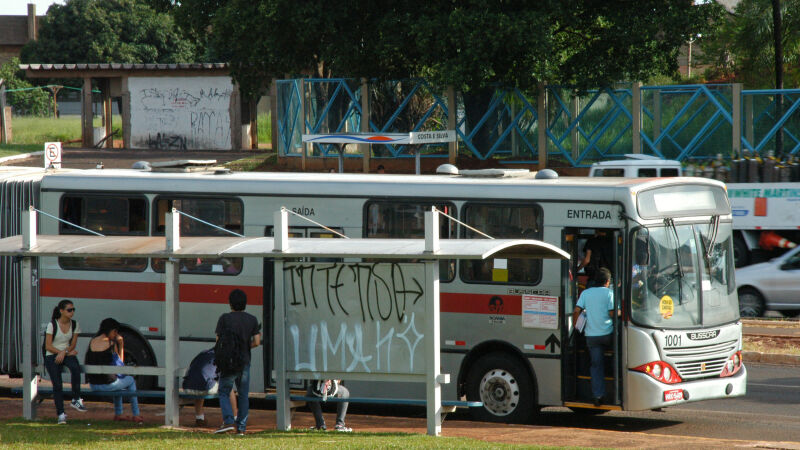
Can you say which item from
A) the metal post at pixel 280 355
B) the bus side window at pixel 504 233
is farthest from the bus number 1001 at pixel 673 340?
the metal post at pixel 280 355

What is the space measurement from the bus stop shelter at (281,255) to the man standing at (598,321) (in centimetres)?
81

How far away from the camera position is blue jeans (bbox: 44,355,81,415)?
1156cm

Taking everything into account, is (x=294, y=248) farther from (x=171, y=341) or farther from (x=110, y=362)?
(x=110, y=362)

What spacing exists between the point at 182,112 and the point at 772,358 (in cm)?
2931

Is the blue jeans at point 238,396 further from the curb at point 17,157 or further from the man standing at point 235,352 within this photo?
the curb at point 17,157

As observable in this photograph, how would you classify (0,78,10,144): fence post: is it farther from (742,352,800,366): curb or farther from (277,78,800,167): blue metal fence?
(742,352,800,366): curb

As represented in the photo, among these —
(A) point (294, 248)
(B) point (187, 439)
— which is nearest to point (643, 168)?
(A) point (294, 248)

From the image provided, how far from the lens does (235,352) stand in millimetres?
10711

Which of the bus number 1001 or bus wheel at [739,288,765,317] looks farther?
bus wheel at [739,288,765,317]

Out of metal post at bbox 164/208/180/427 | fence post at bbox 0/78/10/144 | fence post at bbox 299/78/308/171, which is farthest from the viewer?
fence post at bbox 0/78/10/144

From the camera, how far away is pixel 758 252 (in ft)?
70.6

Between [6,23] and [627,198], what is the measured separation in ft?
245

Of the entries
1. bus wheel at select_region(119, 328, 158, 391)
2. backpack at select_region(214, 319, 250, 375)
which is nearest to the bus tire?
bus wheel at select_region(119, 328, 158, 391)

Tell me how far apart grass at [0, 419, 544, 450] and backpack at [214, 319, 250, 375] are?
2.39 ft
